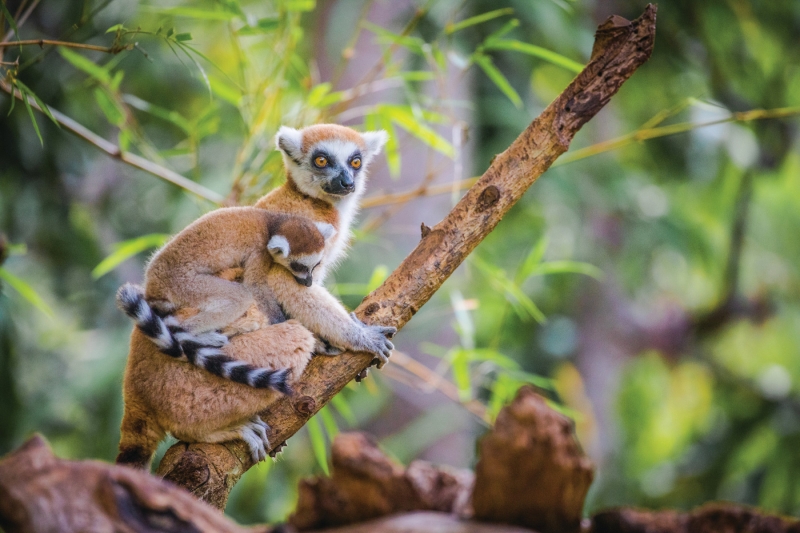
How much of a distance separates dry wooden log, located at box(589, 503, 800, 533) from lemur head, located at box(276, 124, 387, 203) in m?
2.15

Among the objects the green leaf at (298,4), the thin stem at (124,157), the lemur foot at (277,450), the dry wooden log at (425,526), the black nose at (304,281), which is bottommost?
the lemur foot at (277,450)

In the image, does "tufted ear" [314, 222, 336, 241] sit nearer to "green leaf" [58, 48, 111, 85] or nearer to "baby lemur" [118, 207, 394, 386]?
"baby lemur" [118, 207, 394, 386]

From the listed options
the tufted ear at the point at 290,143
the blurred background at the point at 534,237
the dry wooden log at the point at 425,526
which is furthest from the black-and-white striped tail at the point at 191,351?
the blurred background at the point at 534,237

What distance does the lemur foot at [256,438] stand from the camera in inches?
105

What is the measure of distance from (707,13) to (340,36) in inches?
158

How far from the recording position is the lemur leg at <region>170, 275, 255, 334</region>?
113 inches

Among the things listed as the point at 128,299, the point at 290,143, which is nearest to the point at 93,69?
the point at 290,143

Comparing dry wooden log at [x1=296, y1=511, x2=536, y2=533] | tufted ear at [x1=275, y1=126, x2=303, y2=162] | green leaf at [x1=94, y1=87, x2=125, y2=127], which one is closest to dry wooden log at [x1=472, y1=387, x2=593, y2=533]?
dry wooden log at [x1=296, y1=511, x2=536, y2=533]

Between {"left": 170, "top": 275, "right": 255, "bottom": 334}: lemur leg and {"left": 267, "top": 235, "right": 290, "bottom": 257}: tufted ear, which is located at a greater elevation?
{"left": 267, "top": 235, "right": 290, "bottom": 257}: tufted ear

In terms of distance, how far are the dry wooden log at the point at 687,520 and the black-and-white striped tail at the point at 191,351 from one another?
1.31 m

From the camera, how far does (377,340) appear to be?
2820mm

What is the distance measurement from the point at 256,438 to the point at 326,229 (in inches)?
42.8

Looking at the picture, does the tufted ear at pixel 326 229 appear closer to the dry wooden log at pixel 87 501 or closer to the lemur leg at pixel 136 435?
the lemur leg at pixel 136 435

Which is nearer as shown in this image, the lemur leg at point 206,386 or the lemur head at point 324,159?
the lemur leg at point 206,386
